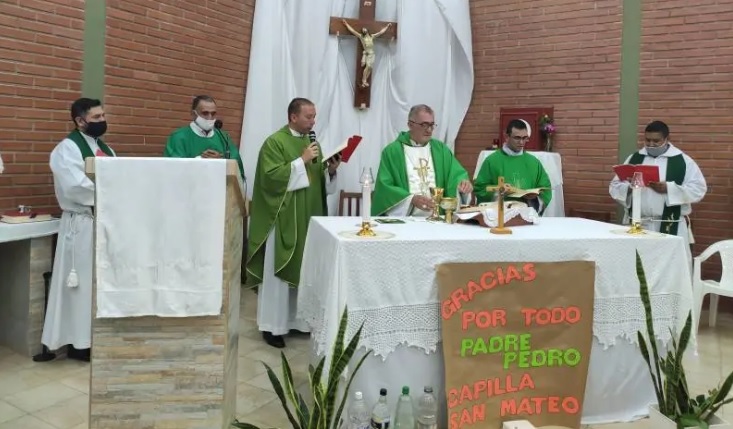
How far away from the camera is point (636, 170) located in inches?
173

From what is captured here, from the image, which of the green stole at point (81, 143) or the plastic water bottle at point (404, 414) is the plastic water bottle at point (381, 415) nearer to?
the plastic water bottle at point (404, 414)

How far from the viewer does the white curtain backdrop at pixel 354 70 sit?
20.6ft

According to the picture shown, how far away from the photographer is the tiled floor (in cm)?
313

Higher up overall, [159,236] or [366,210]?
[366,210]

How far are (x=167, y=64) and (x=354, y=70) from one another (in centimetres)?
207

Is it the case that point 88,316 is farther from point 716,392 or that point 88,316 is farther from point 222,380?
point 716,392

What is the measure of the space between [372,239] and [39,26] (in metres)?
3.40

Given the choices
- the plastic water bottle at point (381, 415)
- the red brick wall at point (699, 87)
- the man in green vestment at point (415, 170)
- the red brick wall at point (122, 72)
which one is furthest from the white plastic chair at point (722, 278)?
the red brick wall at point (122, 72)

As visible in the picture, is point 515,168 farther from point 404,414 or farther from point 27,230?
point 27,230

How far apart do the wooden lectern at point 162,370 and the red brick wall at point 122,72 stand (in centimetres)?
266

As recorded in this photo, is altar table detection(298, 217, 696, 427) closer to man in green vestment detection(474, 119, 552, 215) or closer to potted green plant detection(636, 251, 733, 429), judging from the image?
potted green plant detection(636, 251, 733, 429)

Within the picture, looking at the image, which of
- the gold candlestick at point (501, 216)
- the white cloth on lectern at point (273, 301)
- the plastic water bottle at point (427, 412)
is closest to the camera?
the plastic water bottle at point (427, 412)

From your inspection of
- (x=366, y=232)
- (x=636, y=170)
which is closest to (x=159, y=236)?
(x=366, y=232)

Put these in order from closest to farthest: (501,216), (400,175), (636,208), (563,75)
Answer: (501,216)
(636,208)
(400,175)
(563,75)
